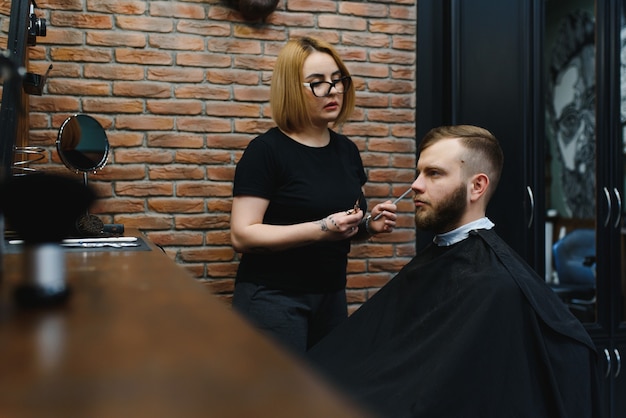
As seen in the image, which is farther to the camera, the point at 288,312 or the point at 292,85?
the point at 292,85

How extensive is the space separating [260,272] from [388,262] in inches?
52.2

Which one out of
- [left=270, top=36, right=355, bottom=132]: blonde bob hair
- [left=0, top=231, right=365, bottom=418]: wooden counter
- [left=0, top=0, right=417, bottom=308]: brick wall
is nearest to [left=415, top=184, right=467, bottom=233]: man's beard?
[left=270, top=36, right=355, bottom=132]: blonde bob hair

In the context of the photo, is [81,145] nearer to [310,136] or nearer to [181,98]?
[181,98]

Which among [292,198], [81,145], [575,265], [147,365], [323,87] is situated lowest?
[575,265]

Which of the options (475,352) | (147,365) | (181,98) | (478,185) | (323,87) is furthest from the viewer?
(181,98)

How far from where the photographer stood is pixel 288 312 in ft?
8.15

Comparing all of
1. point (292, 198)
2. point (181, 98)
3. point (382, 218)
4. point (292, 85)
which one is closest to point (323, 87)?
point (292, 85)

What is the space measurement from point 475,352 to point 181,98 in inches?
81.3

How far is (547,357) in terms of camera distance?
1.94 meters

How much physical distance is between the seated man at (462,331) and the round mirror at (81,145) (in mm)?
1234

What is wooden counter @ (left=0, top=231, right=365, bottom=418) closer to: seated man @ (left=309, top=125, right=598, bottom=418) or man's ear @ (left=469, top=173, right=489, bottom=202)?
seated man @ (left=309, top=125, right=598, bottom=418)

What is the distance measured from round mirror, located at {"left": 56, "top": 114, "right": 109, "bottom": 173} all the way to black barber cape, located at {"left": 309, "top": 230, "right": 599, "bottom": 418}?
1263mm

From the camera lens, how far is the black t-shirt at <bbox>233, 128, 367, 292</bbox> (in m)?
2.51

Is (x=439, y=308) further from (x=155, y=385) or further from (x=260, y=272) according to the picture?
(x=155, y=385)
